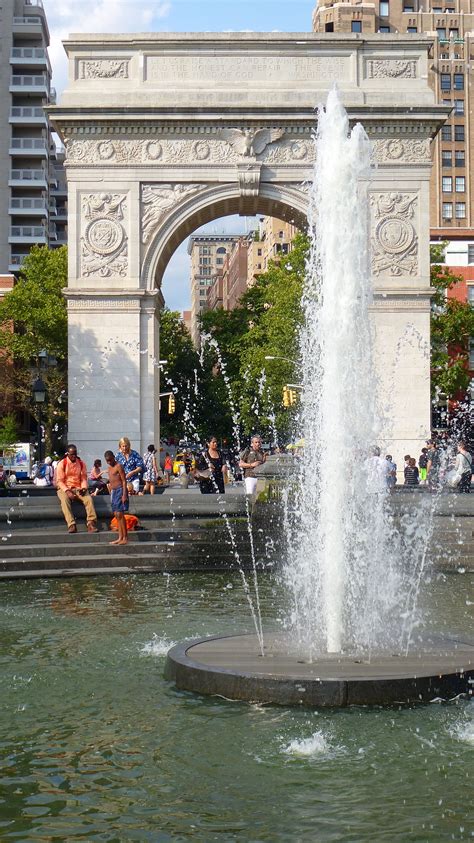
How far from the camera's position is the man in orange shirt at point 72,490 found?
1429 cm

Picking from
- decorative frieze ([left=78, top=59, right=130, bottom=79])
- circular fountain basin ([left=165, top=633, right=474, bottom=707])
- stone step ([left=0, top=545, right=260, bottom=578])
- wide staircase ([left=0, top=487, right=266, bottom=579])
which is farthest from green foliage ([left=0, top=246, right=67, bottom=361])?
circular fountain basin ([left=165, top=633, right=474, bottom=707])

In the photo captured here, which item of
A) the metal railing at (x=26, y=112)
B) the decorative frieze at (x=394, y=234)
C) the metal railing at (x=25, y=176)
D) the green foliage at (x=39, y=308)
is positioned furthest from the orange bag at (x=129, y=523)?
Answer: the metal railing at (x=26, y=112)

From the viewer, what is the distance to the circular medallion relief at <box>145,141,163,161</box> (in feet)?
95.1

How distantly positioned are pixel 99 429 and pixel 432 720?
75.6 ft

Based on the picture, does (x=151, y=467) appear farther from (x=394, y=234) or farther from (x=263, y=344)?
(x=263, y=344)

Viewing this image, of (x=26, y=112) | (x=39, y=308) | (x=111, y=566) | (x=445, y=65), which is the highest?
(x=445, y=65)

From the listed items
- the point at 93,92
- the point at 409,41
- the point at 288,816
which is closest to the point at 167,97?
the point at 93,92

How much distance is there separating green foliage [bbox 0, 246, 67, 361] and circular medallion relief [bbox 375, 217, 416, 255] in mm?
22447

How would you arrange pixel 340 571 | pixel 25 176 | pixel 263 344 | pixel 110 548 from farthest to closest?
pixel 25 176
pixel 263 344
pixel 110 548
pixel 340 571

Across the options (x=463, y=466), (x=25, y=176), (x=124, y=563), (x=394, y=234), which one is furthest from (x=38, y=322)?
(x=124, y=563)

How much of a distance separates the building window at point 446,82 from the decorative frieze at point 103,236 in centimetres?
4973

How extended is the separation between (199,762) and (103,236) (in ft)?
79.8

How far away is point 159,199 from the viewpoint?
29141mm

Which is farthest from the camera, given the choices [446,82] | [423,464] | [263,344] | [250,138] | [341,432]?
[446,82]
